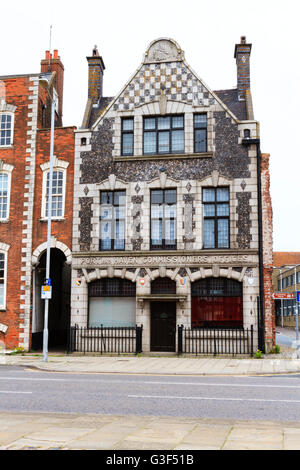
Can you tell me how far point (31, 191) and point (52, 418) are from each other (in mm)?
18510

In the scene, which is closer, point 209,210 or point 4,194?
point 209,210

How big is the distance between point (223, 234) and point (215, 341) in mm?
4955

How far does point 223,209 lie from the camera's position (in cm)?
2419

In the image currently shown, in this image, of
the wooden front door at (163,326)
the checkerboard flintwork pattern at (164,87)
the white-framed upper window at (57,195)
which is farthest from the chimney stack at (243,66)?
the wooden front door at (163,326)

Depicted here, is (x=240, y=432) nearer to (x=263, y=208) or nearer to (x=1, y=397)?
(x=1, y=397)

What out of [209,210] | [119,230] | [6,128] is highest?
[6,128]

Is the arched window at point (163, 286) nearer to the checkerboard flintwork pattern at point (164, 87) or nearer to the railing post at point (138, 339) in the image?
the railing post at point (138, 339)

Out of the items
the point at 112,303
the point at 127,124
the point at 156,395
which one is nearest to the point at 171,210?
the point at 127,124

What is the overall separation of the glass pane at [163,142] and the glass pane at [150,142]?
0.30m

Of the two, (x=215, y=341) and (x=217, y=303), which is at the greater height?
(x=217, y=303)

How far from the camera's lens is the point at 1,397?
11.5 meters

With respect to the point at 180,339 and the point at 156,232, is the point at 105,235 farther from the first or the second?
the point at 180,339
